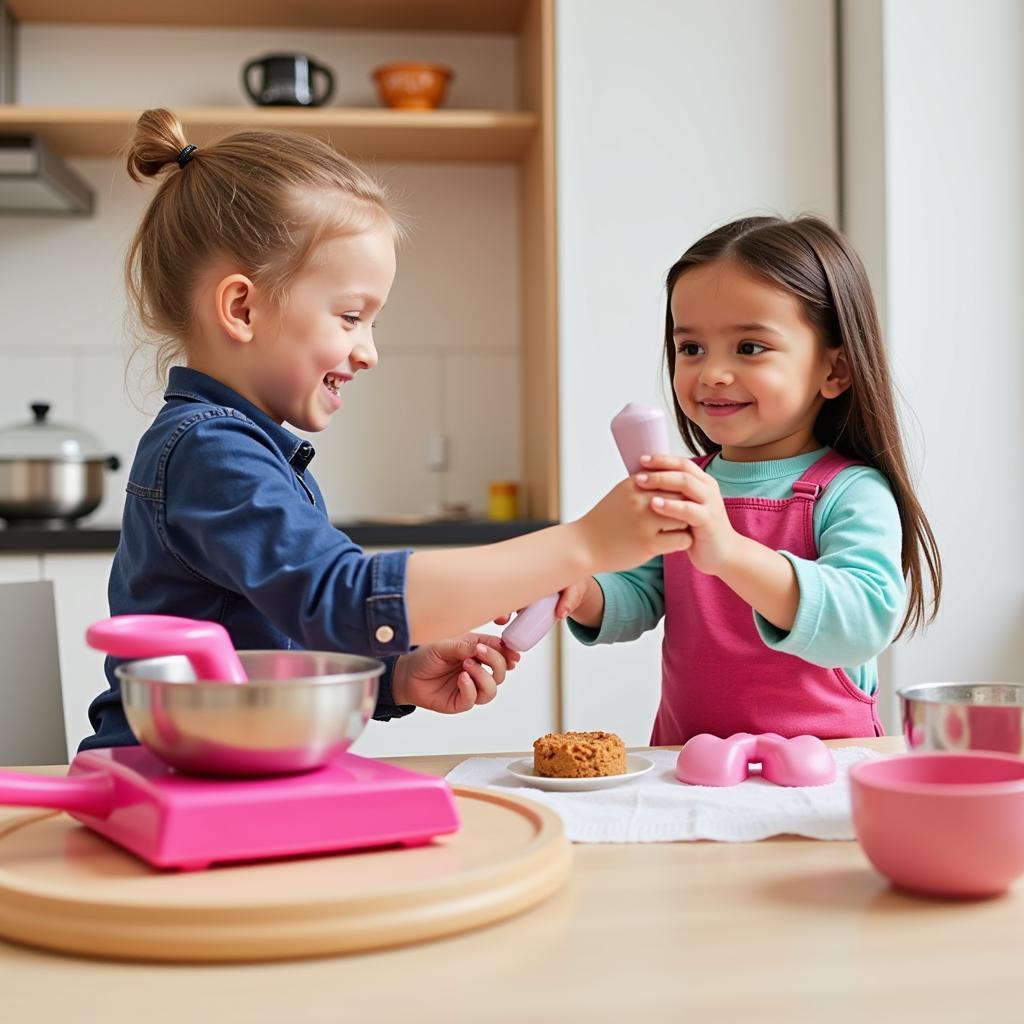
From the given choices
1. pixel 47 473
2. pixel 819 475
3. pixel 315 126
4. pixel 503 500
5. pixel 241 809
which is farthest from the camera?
pixel 503 500

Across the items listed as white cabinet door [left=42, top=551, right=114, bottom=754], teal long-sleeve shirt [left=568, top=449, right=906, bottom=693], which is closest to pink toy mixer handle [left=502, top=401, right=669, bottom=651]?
teal long-sleeve shirt [left=568, top=449, right=906, bottom=693]

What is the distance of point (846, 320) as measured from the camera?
1377 millimetres

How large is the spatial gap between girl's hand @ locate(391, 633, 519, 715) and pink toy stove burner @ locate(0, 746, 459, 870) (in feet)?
1.23

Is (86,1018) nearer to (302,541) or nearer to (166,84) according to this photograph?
(302,541)

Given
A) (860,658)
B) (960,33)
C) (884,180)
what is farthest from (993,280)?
(860,658)

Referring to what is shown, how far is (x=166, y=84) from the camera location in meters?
2.98

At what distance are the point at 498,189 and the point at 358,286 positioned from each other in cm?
202

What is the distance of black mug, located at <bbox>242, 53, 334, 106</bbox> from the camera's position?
2.69m

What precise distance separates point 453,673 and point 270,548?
28 centimetres

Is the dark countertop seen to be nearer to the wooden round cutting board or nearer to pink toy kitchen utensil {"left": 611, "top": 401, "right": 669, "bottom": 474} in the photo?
pink toy kitchen utensil {"left": 611, "top": 401, "right": 669, "bottom": 474}

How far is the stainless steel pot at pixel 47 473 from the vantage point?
8.36ft

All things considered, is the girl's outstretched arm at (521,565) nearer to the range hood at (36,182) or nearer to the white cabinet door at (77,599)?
the white cabinet door at (77,599)

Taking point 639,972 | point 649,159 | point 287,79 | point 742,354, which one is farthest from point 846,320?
point 287,79

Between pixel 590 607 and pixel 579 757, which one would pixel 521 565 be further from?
pixel 590 607
